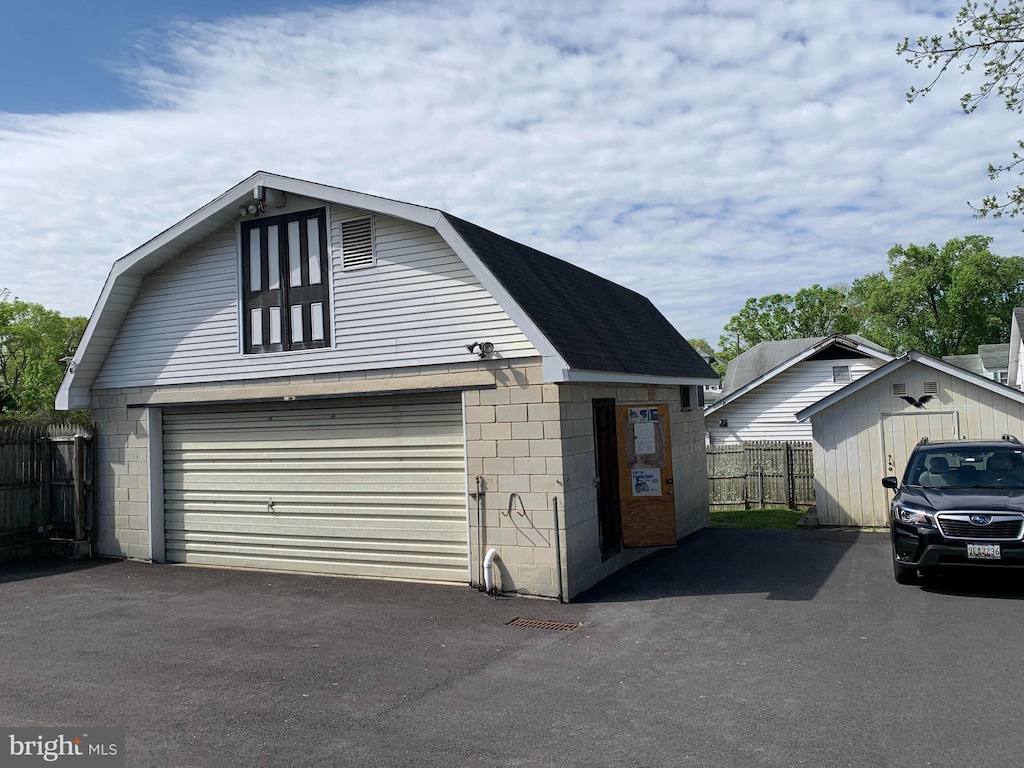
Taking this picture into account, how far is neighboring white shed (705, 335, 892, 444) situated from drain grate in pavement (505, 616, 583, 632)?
1853cm

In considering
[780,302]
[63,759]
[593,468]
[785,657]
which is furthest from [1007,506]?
[780,302]

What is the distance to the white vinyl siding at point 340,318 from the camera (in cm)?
1031

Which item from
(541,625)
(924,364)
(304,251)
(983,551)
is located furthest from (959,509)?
(304,251)

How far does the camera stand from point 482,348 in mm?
10008

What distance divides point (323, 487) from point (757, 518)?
10.3 meters

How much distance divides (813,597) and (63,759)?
26.0ft

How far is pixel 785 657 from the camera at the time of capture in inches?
283

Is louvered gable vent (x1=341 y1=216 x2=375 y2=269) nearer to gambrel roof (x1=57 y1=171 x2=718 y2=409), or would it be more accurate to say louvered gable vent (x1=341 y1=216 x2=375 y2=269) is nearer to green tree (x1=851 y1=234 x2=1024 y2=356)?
gambrel roof (x1=57 y1=171 x2=718 y2=409)

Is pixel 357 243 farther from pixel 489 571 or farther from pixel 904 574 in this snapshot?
pixel 904 574

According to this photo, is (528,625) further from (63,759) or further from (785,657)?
(63,759)

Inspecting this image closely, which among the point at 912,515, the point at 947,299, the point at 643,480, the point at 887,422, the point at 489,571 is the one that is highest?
the point at 947,299

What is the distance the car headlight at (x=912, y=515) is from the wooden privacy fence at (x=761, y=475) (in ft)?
30.3

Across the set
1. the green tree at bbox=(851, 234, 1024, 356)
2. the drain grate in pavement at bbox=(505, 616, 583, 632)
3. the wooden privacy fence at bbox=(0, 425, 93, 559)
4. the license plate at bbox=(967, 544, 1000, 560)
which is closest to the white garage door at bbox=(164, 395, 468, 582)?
the wooden privacy fence at bbox=(0, 425, 93, 559)

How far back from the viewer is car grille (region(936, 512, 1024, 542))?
29.0 ft
